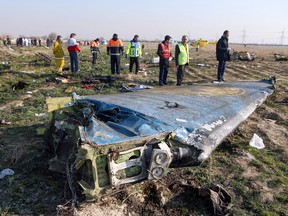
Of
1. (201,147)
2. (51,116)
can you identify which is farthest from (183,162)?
(51,116)

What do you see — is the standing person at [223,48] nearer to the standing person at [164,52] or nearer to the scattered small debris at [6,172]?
the standing person at [164,52]

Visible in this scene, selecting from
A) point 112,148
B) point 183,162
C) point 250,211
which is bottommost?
point 250,211

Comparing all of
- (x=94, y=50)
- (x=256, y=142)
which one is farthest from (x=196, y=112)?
(x=94, y=50)

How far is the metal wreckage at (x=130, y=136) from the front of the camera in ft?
9.34

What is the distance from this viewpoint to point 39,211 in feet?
10.3

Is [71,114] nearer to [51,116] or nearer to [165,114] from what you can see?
[51,116]

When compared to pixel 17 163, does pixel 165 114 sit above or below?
above

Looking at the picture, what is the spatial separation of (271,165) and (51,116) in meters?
3.32

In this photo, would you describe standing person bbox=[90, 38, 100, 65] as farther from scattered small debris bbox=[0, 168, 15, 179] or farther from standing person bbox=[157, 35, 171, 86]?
scattered small debris bbox=[0, 168, 15, 179]

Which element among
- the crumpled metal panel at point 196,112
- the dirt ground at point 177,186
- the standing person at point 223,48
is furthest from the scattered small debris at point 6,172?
the standing person at point 223,48

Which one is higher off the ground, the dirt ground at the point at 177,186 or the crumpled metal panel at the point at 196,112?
the crumpled metal panel at the point at 196,112

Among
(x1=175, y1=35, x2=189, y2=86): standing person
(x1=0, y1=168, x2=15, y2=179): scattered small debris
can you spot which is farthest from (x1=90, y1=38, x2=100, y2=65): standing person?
(x1=0, y1=168, x2=15, y2=179): scattered small debris

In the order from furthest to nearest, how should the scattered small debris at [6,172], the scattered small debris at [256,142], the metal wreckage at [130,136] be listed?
1. the scattered small debris at [256,142]
2. the scattered small debris at [6,172]
3. the metal wreckage at [130,136]

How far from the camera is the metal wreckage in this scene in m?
2.85
